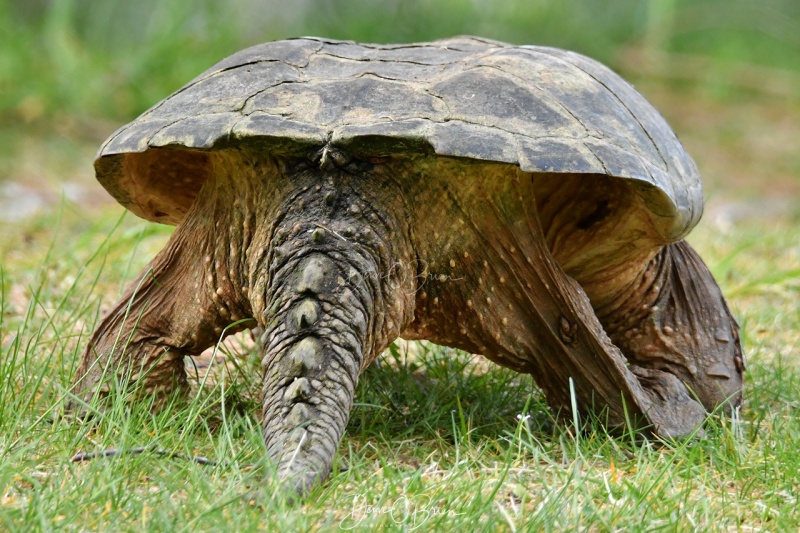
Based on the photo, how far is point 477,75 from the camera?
7.66 feet

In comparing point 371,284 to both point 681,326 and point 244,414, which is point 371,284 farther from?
point 681,326

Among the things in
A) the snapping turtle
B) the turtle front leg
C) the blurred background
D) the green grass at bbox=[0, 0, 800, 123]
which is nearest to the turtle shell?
the snapping turtle

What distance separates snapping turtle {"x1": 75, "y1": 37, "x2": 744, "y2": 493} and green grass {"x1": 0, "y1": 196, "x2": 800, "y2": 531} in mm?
122

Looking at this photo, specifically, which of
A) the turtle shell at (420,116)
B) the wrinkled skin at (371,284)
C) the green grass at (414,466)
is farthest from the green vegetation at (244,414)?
the turtle shell at (420,116)

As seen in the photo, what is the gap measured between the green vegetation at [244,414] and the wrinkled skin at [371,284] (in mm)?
111

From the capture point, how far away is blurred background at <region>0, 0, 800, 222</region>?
6.86 meters

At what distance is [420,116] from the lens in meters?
2.13

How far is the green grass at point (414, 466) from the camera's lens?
1705mm

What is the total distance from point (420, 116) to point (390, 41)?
230 inches

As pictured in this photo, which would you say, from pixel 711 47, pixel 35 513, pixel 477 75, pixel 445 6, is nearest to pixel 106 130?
pixel 445 6

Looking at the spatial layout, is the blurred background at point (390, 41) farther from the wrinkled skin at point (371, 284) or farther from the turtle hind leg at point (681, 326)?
the turtle hind leg at point (681, 326)

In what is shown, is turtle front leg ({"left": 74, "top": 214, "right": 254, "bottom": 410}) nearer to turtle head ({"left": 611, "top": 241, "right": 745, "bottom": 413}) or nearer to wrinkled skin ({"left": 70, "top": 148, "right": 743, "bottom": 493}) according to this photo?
wrinkled skin ({"left": 70, "top": 148, "right": 743, "bottom": 493})

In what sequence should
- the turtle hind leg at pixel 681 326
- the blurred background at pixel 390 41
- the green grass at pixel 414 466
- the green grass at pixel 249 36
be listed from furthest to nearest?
the green grass at pixel 249 36, the blurred background at pixel 390 41, the turtle hind leg at pixel 681 326, the green grass at pixel 414 466

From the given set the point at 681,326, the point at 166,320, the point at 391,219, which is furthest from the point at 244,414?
the point at 681,326
